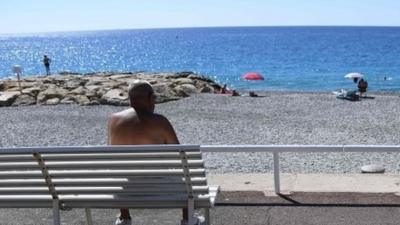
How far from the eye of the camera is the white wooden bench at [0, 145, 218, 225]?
412 centimetres

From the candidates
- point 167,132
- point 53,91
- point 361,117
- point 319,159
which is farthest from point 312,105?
point 167,132

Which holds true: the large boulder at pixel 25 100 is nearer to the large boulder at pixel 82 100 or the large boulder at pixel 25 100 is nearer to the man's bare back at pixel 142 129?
the large boulder at pixel 82 100

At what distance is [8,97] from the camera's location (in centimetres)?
2427

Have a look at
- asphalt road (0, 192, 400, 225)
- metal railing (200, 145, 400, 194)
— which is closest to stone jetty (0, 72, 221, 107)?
metal railing (200, 145, 400, 194)

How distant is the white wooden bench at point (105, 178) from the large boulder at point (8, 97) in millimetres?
20104

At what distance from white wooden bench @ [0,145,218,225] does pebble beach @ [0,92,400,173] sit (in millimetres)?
5647

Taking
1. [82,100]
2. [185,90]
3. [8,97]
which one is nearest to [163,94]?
[185,90]

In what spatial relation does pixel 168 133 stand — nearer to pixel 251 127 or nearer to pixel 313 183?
pixel 313 183

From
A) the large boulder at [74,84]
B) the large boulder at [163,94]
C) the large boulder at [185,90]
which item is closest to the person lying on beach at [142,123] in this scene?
the large boulder at [163,94]

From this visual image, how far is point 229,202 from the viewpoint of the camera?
6.02 m

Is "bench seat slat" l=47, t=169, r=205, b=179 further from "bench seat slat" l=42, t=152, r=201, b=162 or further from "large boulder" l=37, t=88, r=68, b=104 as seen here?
"large boulder" l=37, t=88, r=68, b=104

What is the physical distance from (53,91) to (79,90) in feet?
3.44

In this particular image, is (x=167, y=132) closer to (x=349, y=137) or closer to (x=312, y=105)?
(x=349, y=137)

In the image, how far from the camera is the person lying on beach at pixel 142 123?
455 cm
